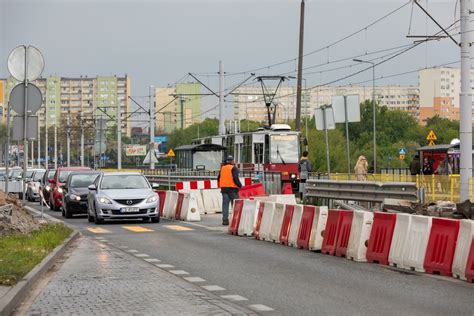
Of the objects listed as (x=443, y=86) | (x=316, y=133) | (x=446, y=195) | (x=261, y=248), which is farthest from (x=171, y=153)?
(x=443, y=86)

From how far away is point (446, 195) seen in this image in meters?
26.9

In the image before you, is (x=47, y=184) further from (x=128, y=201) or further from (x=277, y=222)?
(x=277, y=222)

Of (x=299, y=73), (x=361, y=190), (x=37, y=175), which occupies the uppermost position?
(x=299, y=73)

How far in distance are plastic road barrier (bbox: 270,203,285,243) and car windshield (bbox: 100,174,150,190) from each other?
799 centimetres

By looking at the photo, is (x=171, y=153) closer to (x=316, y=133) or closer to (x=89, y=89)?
(x=316, y=133)

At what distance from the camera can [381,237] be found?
563 inches

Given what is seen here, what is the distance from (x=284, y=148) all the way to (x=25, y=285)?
35908 millimetres

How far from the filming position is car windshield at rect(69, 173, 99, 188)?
104 ft

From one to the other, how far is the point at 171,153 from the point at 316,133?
31.5 meters

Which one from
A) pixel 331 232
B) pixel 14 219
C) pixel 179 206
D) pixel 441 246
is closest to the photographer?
pixel 441 246

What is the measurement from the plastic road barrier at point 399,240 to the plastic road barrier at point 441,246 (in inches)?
24.0

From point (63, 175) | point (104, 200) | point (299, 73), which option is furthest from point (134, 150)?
point (104, 200)

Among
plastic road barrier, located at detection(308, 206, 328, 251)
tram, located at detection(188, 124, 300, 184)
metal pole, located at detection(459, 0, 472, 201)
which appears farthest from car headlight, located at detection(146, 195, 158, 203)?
tram, located at detection(188, 124, 300, 184)

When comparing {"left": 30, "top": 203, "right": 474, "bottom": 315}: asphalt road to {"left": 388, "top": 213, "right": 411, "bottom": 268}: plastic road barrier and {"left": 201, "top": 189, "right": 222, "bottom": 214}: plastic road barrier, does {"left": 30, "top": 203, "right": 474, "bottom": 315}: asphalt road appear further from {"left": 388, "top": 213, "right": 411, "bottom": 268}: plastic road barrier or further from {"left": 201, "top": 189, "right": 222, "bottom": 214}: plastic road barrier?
{"left": 201, "top": 189, "right": 222, "bottom": 214}: plastic road barrier
